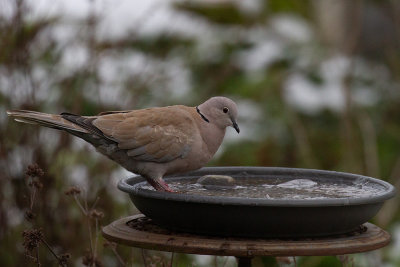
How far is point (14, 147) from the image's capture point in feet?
13.4

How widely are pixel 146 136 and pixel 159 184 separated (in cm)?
20

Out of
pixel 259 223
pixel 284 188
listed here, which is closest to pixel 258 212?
pixel 259 223

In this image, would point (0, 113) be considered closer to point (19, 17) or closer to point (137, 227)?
point (19, 17)

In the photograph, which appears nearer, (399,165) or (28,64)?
(28,64)

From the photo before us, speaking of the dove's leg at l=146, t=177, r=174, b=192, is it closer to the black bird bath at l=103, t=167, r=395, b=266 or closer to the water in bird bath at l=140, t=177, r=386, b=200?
the water in bird bath at l=140, t=177, r=386, b=200

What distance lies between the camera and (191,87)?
21.6 feet

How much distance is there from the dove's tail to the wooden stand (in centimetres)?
46

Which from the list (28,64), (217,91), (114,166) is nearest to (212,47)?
(217,91)

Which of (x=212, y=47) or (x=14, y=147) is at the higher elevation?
(x=212, y=47)

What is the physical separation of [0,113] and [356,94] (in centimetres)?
411

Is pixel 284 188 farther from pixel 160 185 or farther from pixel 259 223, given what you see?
pixel 259 223

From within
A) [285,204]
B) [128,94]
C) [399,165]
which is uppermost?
[128,94]

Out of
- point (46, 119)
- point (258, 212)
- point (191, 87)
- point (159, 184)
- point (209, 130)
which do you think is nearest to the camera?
point (258, 212)

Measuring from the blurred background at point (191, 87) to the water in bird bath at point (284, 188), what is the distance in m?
0.30
